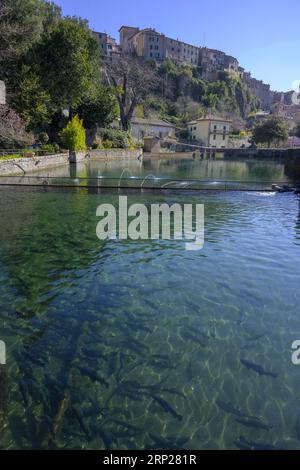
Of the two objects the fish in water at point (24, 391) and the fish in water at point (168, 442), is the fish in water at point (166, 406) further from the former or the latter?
the fish in water at point (24, 391)

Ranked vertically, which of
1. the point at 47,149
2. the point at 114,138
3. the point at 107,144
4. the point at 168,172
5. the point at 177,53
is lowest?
the point at 168,172

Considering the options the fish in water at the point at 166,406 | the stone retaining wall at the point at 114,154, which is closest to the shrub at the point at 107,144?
the stone retaining wall at the point at 114,154

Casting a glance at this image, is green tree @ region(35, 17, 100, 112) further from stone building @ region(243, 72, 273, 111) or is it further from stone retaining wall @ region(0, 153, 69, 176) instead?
stone building @ region(243, 72, 273, 111)

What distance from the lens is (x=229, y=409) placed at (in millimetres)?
4312

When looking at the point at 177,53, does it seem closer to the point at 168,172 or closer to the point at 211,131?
the point at 211,131

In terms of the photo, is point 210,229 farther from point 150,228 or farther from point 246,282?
point 246,282

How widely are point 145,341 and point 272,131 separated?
277ft

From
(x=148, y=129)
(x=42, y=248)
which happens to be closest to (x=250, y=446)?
(x=42, y=248)

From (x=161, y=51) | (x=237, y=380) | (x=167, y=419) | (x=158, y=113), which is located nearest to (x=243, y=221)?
(x=237, y=380)

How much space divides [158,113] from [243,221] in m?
94.4

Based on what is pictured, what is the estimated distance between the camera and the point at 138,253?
977 centimetres

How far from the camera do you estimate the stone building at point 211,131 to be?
295 feet

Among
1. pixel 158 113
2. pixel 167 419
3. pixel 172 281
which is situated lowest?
pixel 167 419

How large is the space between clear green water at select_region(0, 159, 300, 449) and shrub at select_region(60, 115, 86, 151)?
32444mm
